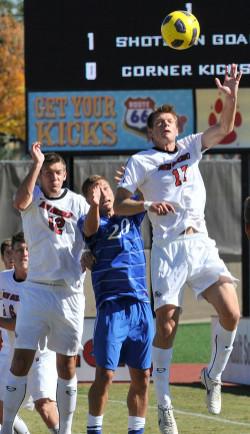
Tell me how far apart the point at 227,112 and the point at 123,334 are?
191cm

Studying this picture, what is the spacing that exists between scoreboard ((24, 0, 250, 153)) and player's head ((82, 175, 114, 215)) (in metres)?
5.72

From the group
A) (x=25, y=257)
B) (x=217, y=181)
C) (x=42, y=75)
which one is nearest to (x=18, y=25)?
(x=217, y=181)

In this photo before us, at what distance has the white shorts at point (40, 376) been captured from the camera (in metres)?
10.4

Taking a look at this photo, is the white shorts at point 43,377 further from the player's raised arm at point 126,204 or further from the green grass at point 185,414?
the player's raised arm at point 126,204

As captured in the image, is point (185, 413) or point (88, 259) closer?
point (88, 259)

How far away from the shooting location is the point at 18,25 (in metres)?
36.4

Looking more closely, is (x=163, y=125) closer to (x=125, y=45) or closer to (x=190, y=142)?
(x=190, y=142)

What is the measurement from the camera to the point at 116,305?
945 centimetres

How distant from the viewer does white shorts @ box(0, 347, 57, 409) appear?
1041cm

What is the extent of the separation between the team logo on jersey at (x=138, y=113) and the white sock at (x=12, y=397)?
6.36m

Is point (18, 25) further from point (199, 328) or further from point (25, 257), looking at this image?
point (25, 257)

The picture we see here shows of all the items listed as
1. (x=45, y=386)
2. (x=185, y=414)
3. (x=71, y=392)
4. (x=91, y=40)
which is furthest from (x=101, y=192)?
(x=91, y=40)

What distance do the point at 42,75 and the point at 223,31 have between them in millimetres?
2341

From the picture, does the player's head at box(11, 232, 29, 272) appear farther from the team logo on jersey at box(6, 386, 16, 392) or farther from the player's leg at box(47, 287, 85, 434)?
the team logo on jersey at box(6, 386, 16, 392)
